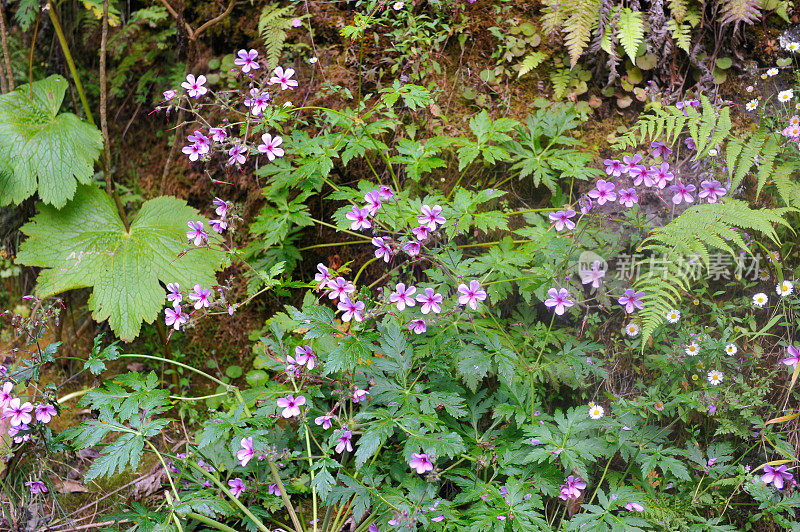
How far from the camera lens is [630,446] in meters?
2.61

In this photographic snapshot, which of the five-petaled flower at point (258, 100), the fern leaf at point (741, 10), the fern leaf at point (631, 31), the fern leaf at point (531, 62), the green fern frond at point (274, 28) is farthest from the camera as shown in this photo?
the green fern frond at point (274, 28)

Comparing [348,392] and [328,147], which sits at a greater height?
[328,147]

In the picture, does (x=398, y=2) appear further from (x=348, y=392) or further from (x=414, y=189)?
(x=348, y=392)

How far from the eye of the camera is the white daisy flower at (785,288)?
2877mm

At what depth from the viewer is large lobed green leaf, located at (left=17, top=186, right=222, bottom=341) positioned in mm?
3365

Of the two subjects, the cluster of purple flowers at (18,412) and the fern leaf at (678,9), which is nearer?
the cluster of purple flowers at (18,412)

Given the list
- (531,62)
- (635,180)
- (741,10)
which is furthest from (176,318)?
(741,10)

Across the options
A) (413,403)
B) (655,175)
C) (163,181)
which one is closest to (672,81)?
(655,175)

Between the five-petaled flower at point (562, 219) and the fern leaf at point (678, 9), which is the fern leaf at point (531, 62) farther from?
the five-petaled flower at point (562, 219)

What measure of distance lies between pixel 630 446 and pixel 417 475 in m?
1.00

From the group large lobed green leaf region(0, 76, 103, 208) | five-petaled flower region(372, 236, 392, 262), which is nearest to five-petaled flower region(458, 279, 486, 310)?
five-petaled flower region(372, 236, 392, 262)

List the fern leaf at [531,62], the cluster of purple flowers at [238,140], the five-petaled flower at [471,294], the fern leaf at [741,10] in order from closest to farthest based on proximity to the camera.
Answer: the five-petaled flower at [471,294], the cluster of purple flowers at [238,140], the fern leaf at [741,10], the fern leaf at [531,62]

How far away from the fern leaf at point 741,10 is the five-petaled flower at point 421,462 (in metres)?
3.02

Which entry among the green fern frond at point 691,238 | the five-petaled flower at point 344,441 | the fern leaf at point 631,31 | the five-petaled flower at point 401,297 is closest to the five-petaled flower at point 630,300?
the green fern frond at point 691,238
